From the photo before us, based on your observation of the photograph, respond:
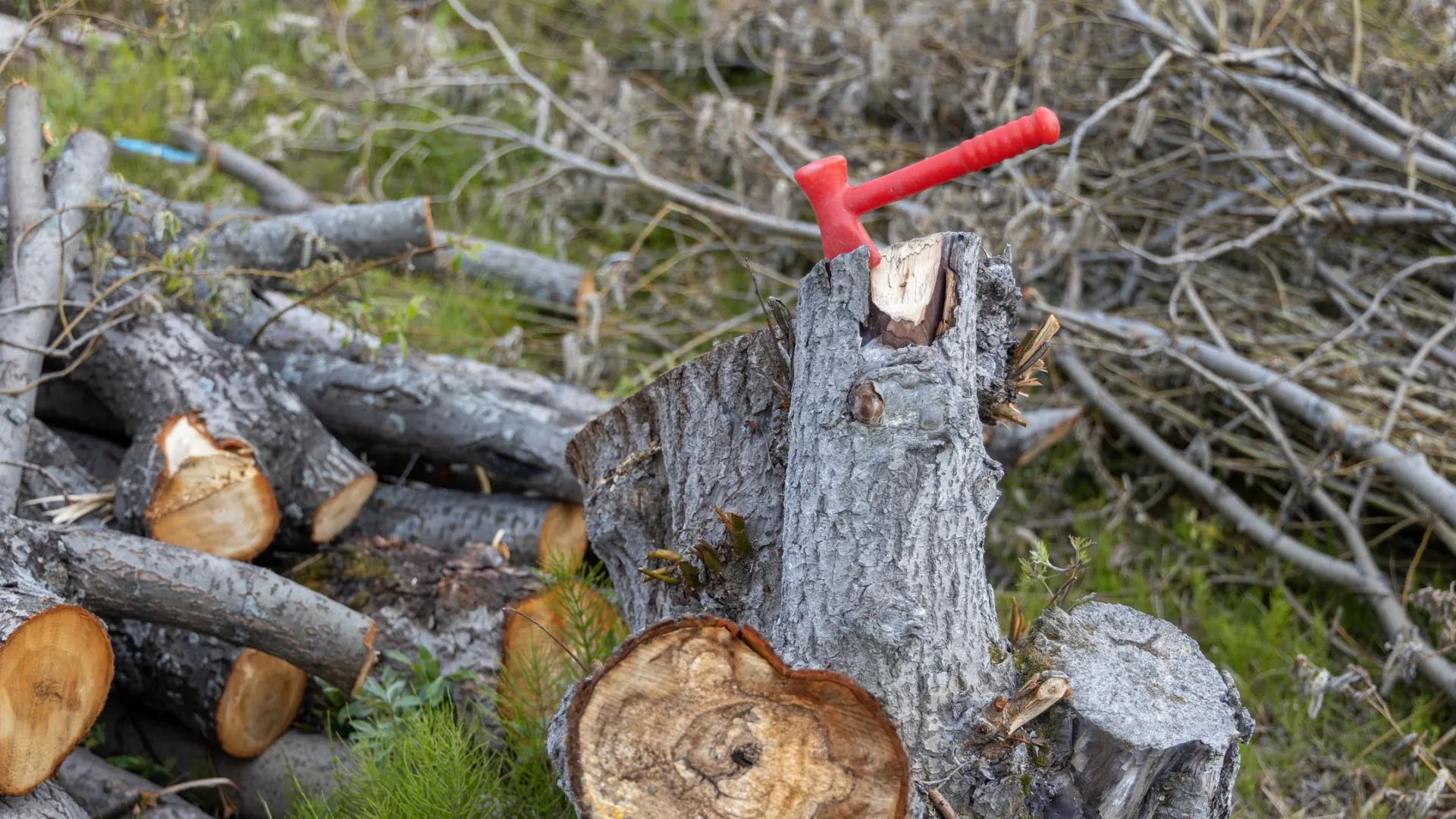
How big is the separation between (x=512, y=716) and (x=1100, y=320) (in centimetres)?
239

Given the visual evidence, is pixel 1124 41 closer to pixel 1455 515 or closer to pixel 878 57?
pixel 878 57

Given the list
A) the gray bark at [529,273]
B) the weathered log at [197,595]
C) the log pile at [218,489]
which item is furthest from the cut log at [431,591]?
the gray bark at [529,273]

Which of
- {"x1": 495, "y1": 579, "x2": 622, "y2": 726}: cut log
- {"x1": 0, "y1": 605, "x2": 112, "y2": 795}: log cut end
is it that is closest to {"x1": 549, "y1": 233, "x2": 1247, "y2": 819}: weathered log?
{"x1": 495, "y1": 579, "x2": 622, "y2": 726}: cut log

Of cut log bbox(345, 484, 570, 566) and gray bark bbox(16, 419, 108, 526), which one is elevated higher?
gray bark bbox(16, 419, 108, 526)

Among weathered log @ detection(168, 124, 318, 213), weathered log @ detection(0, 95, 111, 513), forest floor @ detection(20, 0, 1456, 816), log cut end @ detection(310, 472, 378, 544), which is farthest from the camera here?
weathered log @ detection(168, 124, 318, 213)

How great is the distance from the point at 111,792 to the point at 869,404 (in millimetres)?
1937

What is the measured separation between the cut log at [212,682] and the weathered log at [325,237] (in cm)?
133

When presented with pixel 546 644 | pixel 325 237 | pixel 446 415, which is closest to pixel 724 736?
pixel 546 644

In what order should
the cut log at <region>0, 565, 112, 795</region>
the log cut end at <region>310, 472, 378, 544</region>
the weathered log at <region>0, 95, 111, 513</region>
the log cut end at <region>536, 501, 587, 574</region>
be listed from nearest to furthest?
the cut log at <region>0, 565, 112, 795</region> → the weathered log at <region>0, 95, 111, 513</region> → the log cut end at <region>310, 472, 378, 544</region> → the log cut end at <region>536, 501, 587, 574</region>

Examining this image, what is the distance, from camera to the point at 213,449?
2.76 meters

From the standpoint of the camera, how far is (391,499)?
10.9 feet

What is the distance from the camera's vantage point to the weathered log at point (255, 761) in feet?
8.61

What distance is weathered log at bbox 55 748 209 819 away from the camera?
2.42m

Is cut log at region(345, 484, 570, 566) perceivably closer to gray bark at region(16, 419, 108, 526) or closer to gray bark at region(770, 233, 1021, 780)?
gray bark at region(16, 419, 108, 526)
